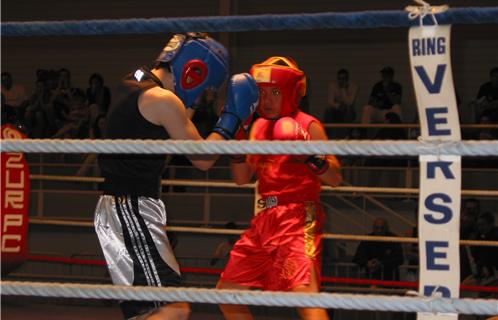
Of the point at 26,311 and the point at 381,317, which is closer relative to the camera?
the point at 26,311

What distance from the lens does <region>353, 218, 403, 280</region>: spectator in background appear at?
6.24 m

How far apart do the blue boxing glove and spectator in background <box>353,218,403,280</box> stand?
3651 mm

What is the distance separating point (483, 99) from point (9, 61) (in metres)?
6.84

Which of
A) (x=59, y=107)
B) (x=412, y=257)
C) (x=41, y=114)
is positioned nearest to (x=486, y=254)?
(x=412, y=257)

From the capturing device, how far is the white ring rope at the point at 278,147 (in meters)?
1.80

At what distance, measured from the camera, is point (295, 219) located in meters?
3.30

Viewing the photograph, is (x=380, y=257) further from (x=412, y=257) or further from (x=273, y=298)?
(x=273, y=298)

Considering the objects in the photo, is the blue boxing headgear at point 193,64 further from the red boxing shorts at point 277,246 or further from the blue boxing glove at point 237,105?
the red boxing shorts at point 277,246

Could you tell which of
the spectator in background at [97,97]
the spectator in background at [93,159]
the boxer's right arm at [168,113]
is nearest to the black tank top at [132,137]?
the boxer's right arm at [168,113]

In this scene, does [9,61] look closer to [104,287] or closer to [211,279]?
[211,279]

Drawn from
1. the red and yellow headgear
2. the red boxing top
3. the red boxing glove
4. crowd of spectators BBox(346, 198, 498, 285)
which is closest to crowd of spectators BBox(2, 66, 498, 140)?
crowd of spectators BBox(346, 198, 498, 285)

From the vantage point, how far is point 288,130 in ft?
10.4

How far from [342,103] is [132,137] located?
6397 mm

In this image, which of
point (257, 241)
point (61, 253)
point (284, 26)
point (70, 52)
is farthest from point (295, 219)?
point (70, 52)
